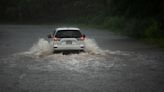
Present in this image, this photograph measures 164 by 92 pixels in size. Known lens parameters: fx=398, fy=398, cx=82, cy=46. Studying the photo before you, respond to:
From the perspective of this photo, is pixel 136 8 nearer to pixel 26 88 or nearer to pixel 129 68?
pixel 129 68

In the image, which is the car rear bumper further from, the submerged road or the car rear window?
the car rear window

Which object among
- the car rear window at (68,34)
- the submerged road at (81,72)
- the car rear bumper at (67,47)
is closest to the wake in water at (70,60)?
the submerged road at (81,72)

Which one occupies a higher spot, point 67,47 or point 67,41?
point 67,41

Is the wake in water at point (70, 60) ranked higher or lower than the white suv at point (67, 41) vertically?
lower

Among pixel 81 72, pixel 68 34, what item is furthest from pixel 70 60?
pixel 81 72

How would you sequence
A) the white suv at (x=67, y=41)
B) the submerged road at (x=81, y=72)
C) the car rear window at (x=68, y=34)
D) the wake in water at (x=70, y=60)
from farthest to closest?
the car rear window at (x=68, y=34) → the white suv at (x=67, y=41) → the wake in water at (x=70, y=60) → the submerged road at (x=81, y=72)

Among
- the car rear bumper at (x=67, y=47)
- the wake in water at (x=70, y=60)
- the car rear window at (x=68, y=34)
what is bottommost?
the wake in water at (x=70, y=60)

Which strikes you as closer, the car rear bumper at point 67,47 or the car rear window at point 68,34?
the car rear bumper at point 67,47

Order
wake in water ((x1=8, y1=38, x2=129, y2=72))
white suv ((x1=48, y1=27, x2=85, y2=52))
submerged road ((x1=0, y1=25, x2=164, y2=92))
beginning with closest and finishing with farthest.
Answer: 1. submerged road ((x1=0, y1=25, x2=164, y2=92))
2. wake in water ((x1=8, y1=38, x2=129, y2=72))
3. white suv ((x1=48, y1=27, x2=85, y2=52))

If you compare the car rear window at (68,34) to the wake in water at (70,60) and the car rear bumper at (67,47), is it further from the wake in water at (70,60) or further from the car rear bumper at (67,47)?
the wake in water at (70,60)

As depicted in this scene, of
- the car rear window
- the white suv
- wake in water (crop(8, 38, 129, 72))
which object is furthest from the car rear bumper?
the car rear window

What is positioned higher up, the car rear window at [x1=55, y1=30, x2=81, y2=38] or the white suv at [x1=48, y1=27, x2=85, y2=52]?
the car rear window at [x1=55, y1=30, x2=81, y2=38]

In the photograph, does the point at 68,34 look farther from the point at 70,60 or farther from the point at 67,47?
the point at 70,60

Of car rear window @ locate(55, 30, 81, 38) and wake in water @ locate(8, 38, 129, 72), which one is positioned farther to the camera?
car rear window @ locate(55, 30, 81, 38)
